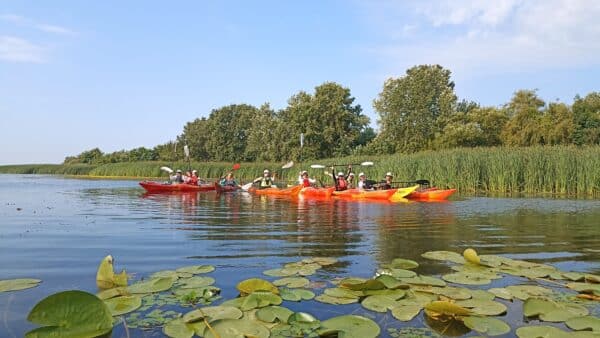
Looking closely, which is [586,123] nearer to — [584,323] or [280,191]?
[280,191]

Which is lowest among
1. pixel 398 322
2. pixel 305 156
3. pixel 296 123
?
pixel 398 322

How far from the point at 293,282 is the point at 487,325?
70.8 inches

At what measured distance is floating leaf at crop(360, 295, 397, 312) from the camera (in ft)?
12.0

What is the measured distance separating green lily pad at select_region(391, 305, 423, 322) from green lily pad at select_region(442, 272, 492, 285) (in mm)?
1003

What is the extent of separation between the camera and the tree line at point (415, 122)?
33312 millimetres

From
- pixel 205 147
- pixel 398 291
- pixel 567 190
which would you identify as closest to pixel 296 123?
pixel 205 147

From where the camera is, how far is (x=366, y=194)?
15.6 metres

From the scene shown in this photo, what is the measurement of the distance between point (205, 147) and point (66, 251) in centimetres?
5521

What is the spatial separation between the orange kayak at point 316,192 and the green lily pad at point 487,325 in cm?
1312

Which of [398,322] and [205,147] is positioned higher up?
[205,147]

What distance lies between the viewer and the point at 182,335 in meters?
3.05

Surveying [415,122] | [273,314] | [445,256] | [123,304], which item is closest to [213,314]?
[273,314]

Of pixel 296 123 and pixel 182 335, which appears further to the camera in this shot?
pixel 296 123

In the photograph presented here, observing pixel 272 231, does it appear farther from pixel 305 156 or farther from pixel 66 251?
pixel 305 156
